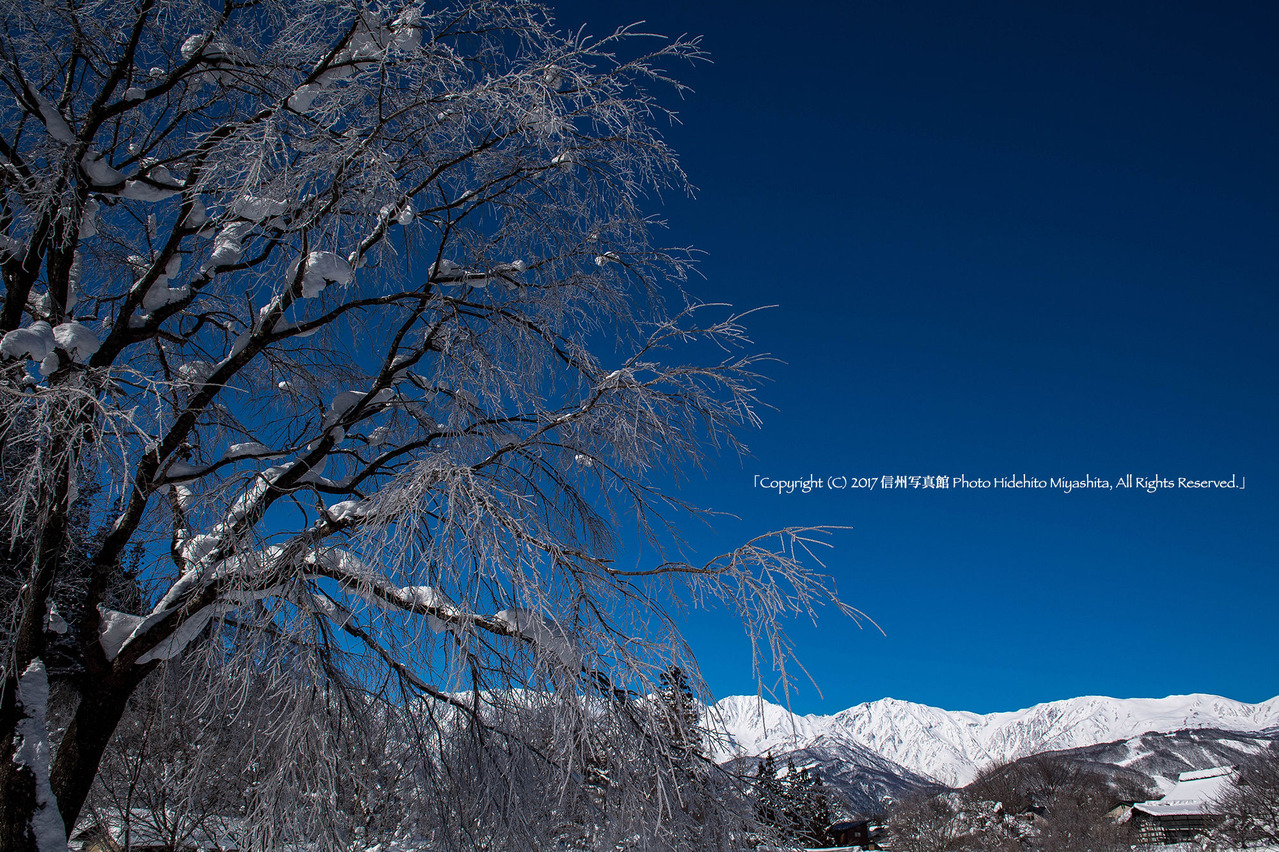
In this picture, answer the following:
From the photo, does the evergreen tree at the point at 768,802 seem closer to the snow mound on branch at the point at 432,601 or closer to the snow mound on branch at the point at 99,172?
the snow mound on branch at the point at 432,601

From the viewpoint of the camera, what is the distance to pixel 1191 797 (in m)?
43.0

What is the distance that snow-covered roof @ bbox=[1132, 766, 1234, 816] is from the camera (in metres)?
38.6

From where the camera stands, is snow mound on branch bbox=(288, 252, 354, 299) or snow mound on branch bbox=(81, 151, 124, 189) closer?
snow mound on branch bbox=(288, 252, 354, 299)

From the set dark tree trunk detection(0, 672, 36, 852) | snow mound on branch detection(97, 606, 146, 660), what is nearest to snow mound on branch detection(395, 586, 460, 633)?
snow mound on branch detection(97, 606, 146, 660)

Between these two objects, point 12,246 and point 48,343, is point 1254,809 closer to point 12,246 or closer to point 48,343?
point 48,343

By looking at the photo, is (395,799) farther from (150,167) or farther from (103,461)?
(150,167)

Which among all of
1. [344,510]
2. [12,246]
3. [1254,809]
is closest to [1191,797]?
[1254,809]

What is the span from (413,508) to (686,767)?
149 cm

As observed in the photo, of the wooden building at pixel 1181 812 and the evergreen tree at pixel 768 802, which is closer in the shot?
the evergreen tree at pixel 768 802

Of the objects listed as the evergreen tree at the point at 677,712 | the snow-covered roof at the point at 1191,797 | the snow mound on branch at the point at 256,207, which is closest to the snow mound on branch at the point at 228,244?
the snow mound on branch at the point at 256,207

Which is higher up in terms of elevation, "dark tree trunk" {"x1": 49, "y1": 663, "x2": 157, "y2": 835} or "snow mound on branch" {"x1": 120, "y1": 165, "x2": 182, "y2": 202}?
"snow mound on branch" {"x1": 120, "y1": 165, "x2": 182, "y2": 202}

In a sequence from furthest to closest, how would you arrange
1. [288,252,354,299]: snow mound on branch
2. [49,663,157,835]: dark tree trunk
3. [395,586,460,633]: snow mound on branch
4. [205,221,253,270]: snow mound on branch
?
1. [205,221,253,270]: snow mound on branch
2. [49,663,157,835]: dark tree trunk
3. [288,252,354,299]: snow mound on branch
4. [395,586,460,633]: snow mound on branch

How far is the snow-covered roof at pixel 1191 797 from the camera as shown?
38.6 meters

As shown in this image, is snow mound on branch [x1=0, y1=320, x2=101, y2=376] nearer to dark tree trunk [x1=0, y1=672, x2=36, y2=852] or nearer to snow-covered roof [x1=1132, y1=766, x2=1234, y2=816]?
dark tree trunk [x1=0, y1=672, x2=36, y2=852]
